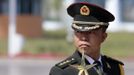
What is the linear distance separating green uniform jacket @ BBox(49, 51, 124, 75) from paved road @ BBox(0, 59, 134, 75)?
534 inches

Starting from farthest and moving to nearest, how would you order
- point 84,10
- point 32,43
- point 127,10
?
point 127,10 → point 32,43 → point 84,10

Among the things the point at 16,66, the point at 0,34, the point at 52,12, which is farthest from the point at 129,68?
the point at 52,12

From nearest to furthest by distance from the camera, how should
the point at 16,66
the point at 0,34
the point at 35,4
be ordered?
the point at 16,66 → the point at 0,34 → the point at 35,4

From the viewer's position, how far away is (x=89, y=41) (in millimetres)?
3590

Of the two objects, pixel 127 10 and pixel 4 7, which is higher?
pixel 4 7

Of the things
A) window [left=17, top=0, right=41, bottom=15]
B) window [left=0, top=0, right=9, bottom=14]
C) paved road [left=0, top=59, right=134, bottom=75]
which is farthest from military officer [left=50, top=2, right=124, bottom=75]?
window [left=17, top=0, right=41, bottom=15]

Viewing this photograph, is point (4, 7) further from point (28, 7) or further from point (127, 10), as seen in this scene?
point (127, 10)

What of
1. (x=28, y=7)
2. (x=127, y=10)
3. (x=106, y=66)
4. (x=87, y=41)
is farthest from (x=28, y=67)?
(x=127, y=10)

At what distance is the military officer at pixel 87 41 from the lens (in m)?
3.59

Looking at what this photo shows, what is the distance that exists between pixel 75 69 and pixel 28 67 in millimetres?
17133

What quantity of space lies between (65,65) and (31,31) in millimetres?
31751

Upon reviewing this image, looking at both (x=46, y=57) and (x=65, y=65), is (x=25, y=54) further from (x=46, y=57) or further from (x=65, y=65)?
(x=65, y=65)

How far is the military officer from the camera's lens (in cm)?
359

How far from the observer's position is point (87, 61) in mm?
3662
